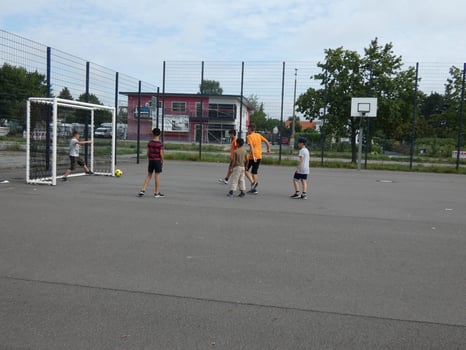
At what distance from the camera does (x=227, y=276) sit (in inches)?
198

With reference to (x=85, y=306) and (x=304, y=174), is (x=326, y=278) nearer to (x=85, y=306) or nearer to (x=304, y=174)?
(x=85, y=306)

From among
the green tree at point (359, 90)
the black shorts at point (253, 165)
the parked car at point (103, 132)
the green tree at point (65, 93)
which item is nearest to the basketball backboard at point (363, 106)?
the green tree at point (359, 90)

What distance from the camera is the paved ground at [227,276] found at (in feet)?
12.0

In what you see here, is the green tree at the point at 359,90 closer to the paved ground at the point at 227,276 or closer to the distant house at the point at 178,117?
the distant house at the point at 178,117

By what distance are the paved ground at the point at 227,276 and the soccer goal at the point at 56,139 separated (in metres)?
2.95

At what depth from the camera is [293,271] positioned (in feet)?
17.2

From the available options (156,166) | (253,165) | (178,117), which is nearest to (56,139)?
(156,166)

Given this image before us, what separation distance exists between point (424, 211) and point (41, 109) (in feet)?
34.2

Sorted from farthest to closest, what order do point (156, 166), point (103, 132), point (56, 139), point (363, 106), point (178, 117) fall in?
point (178, 117) → point (363, 106) → point (103, 132) → point (56, 139) → point (156, 166)

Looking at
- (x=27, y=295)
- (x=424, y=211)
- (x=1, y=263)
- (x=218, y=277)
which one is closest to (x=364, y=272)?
(x=218, y=277)

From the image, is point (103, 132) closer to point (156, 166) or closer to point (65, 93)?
point (65, 93)

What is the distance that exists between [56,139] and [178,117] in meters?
14.6

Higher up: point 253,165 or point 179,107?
point 179,107

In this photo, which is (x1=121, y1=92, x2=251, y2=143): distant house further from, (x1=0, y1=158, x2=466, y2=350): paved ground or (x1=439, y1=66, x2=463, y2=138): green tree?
(x1=0, y1=158, x2=466, y2=350): paved ground
